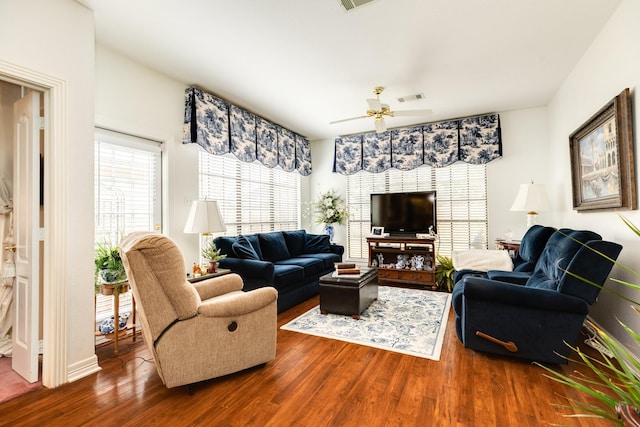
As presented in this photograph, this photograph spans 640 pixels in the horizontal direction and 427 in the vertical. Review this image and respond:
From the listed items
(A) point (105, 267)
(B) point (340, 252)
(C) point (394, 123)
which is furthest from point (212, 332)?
(C) point (394, 123)

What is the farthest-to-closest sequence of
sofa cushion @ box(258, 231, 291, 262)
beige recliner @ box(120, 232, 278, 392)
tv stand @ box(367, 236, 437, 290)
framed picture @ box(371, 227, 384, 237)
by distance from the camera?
framed picture @ box(371, 227, 384, 237), tv stand @ box(367, 236, 437, 290), sofa cushion @ box(258, 231, 291, 262), beige recliner @ box(120, 232, 278, 392)

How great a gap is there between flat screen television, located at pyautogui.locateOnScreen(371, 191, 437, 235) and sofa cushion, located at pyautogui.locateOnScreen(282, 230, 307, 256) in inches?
52.7

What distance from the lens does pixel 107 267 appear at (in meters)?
2.72

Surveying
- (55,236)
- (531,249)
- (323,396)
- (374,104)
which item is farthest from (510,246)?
(55,236)

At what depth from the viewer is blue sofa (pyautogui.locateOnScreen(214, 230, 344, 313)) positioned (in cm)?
364

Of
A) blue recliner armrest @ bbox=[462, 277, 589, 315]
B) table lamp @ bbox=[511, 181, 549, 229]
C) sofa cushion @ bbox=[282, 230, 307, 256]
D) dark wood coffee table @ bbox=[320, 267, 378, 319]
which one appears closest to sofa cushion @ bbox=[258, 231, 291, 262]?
sofa cushion @ bbox=[282, 230, 307, 256]

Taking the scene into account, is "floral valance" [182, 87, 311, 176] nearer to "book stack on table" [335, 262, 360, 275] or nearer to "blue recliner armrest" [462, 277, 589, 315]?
"book stack on table" [335, 262, 360, 275]

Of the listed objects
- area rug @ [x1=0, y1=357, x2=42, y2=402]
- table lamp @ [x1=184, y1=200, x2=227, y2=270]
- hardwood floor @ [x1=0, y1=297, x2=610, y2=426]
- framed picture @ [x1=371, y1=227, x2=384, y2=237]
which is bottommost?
hardwood floor @ [x1=0, y1=297, x2=610, y2=426]

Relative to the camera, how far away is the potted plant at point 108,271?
106 inches

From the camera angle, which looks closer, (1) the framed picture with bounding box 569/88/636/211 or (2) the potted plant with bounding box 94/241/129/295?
(1) the framed picture with bounding box 569/88/636/211

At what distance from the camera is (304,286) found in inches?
169

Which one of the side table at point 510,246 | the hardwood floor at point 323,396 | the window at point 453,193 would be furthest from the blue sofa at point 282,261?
the side table at point 510,246

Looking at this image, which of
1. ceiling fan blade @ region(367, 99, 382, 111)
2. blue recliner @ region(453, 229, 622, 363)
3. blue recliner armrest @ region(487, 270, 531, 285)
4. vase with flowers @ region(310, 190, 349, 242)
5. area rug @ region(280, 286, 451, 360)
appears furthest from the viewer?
vase with flowers @ region(310, 190, 349, 242)

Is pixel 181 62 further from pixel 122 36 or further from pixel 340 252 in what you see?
pixel 340 252
